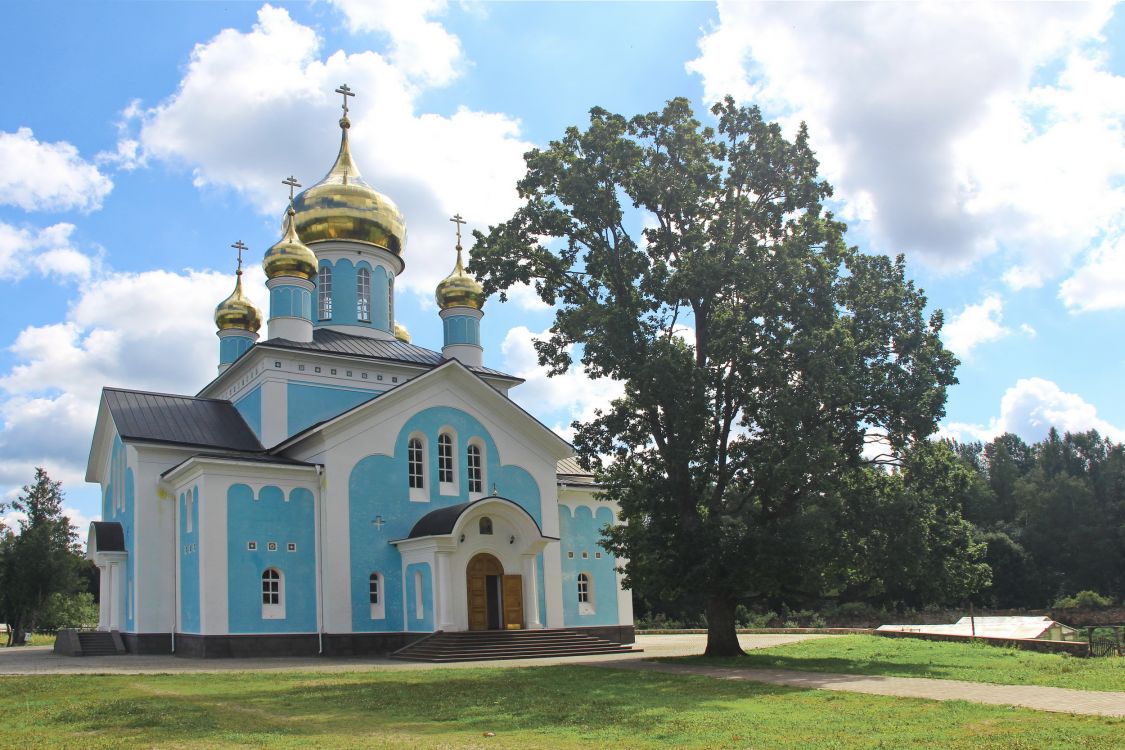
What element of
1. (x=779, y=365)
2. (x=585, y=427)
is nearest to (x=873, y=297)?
(x=779, y=365)

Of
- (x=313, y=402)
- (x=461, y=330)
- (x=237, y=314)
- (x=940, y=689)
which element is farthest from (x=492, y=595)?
(x=237, y=314)

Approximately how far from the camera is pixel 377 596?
2430 cm

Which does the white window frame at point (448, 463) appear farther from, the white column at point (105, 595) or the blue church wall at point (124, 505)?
the white column at point (105, 595)

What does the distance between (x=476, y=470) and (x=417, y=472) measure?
1.79 m

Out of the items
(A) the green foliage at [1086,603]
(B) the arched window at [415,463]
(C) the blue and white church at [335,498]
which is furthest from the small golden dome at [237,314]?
(A) the green foliage at [1086,603]


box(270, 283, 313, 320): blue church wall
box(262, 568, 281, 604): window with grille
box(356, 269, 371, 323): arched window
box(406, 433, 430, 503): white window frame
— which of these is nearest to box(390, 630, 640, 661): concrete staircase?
box(262, 568, 281, 604): window with grille

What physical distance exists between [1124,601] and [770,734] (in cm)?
4728

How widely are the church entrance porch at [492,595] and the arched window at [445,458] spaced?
2722mm

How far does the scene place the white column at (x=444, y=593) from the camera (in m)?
23.1

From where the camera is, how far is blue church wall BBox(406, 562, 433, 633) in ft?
77.0

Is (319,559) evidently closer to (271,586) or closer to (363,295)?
(271,586)

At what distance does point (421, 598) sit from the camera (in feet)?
78.1

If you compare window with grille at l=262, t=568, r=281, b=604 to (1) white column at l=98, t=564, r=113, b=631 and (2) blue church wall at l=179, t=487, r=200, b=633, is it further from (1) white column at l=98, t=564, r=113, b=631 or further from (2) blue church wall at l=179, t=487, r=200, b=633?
(1) white column at l=98, t=564, r=113, b=631

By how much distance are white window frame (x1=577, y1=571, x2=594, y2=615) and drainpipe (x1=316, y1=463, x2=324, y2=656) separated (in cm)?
817
